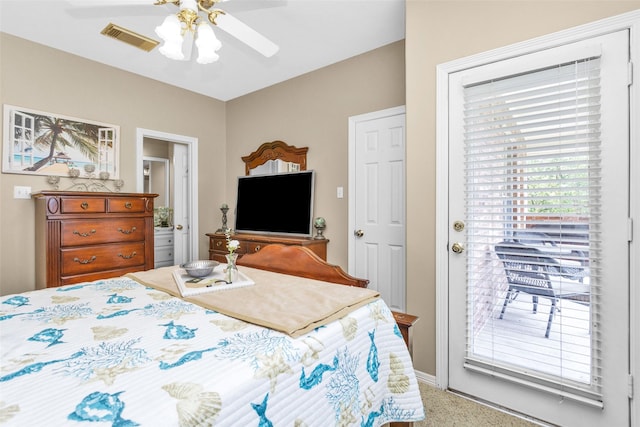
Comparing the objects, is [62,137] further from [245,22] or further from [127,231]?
[245,22]

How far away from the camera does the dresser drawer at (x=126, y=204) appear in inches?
116

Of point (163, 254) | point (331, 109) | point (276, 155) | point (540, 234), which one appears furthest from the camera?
point (163, 254)

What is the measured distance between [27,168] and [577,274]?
13.9 feet

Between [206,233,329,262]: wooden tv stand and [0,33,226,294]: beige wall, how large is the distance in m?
0.44

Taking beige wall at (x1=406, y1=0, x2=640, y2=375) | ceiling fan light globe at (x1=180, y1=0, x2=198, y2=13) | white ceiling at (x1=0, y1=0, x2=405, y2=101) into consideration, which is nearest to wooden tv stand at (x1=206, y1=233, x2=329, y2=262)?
beige wall at (x1=406, y1=0, x2=640, y2=375)

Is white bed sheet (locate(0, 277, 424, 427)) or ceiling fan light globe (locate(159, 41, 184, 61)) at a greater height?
ceiling fan light globe (locate(159, 41, 184, 61))

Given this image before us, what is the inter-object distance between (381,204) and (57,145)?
124 inches

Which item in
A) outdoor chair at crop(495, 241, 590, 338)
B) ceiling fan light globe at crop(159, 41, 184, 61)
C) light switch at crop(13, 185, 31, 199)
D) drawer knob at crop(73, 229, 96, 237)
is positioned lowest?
outdoor chair at crop(495, 241, 590, 338)

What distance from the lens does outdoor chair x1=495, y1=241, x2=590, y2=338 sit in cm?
166

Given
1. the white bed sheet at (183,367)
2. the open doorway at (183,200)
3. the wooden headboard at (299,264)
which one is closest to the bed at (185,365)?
the white bed sheet at (183,367)

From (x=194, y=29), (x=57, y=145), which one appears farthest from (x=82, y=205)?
(x=194, y=29)

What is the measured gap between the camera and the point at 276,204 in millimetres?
3729

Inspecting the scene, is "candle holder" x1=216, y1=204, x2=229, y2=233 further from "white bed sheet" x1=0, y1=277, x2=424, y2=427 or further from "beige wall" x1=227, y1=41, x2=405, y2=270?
"white bed sheet" x1=0, y1=277, x2=424, y2=427

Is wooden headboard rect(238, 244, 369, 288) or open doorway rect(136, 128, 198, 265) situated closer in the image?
wooden headboard rect(238, 244, 369, 288)
